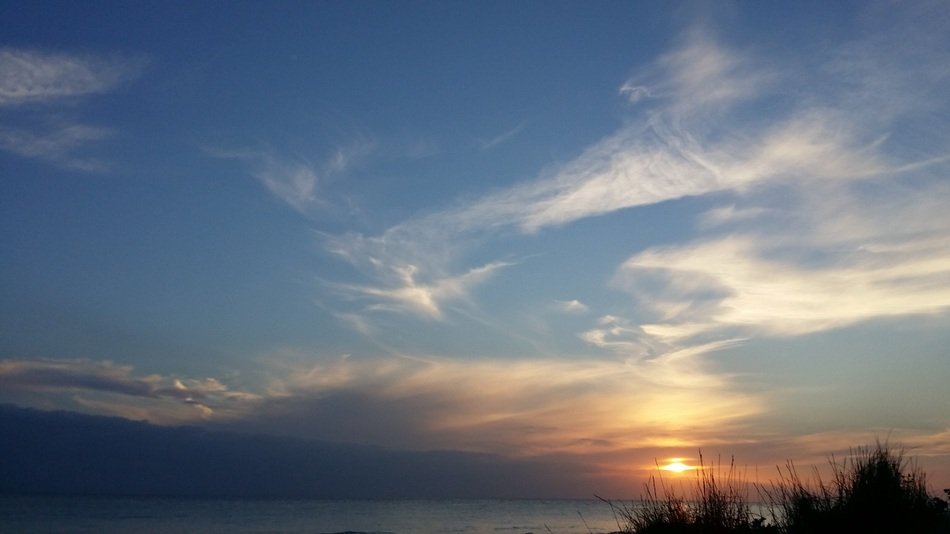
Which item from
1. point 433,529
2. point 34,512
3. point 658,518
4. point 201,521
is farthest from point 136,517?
point 658,518

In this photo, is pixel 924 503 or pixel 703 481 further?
pixel 924 503

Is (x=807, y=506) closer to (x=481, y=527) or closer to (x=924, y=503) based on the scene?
(x=924, y=503)

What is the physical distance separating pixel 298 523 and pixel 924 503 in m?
62.8

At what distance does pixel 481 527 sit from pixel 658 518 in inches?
2152

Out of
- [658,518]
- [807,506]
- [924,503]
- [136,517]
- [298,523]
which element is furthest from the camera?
[136,517]

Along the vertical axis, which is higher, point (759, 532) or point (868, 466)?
point (868, 466)

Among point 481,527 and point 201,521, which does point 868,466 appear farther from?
point 201,521

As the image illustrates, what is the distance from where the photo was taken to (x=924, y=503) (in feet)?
42.8

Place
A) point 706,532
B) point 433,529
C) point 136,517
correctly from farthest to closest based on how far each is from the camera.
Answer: point 136,517
point 433,529
point 706,532

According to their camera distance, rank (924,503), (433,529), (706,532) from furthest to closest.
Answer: (433,529) → (924,503) → (706,532)

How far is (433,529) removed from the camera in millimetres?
61250

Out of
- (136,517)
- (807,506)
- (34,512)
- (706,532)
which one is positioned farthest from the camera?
(34,512)

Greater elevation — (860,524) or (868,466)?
(868,466)

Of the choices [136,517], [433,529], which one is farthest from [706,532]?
[136,517]
